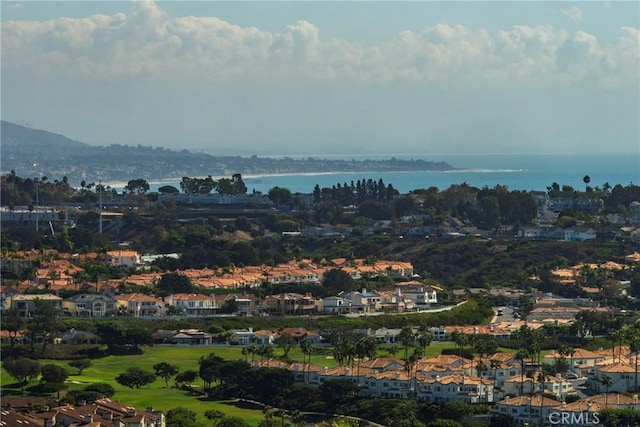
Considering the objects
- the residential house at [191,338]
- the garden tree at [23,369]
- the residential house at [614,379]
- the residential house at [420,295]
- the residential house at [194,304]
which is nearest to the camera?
the residential house at [614,379]

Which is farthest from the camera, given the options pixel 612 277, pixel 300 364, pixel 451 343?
pixel 612 277

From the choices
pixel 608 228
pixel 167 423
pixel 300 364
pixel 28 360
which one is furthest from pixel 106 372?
pixel 608 228

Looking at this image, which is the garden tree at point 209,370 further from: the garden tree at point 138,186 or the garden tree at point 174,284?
the garden tree at point 138,186

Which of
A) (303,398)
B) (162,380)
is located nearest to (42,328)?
(162,380)

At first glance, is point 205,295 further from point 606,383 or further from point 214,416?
point 606,383

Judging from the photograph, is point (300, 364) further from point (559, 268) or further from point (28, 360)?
point (559, 268)

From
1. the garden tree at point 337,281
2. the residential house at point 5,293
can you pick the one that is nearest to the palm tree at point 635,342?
the garden tree at point 337,281

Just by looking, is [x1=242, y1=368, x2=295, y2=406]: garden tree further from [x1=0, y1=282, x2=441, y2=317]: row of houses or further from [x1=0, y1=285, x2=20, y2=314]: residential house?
[x1=0, y1=285, x2=20, y2=314]: residential house
